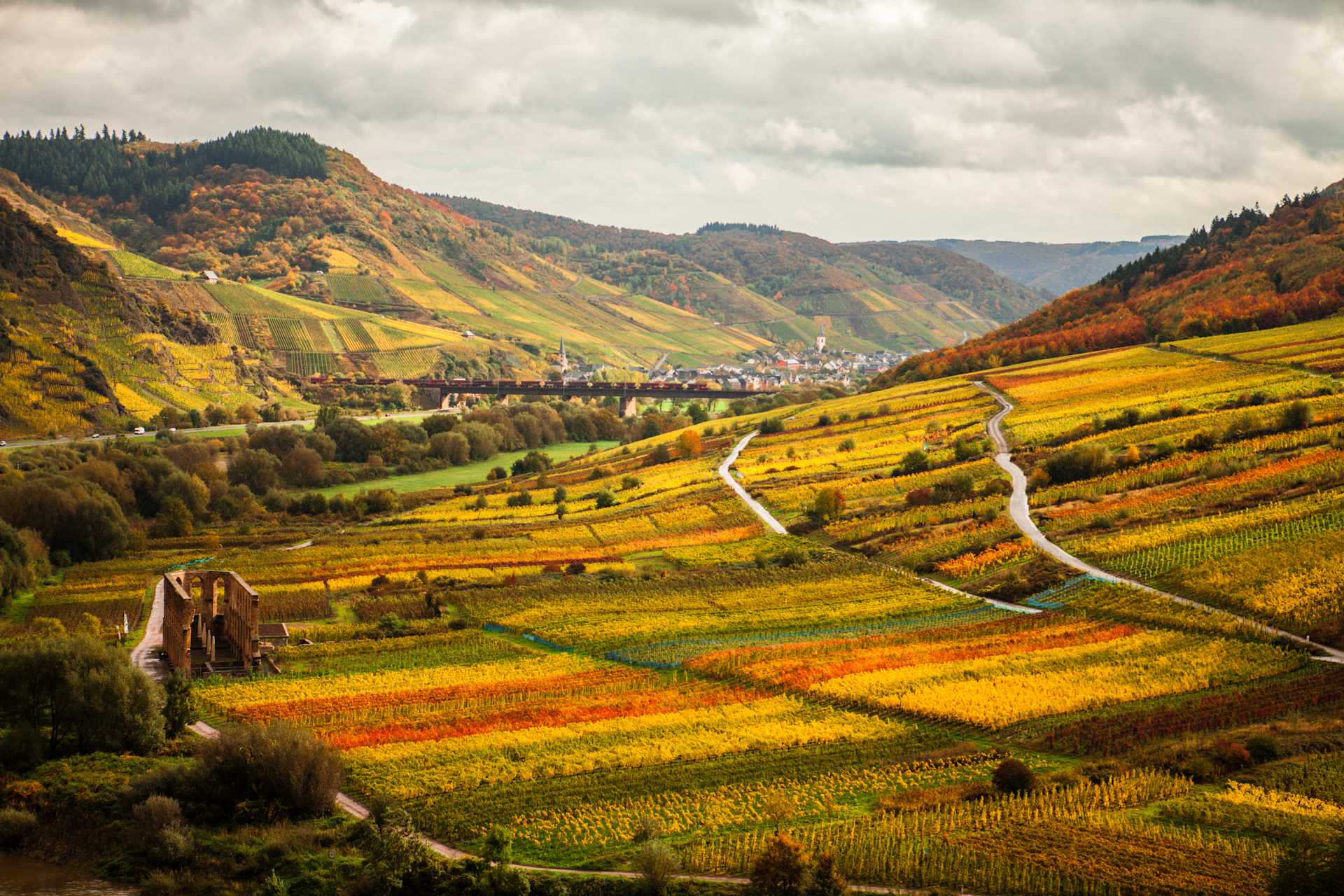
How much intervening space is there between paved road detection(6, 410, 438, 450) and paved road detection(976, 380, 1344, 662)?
8014cm

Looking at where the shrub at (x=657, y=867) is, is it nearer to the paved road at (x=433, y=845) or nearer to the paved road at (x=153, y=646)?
the paved road at (x=433, y=845)

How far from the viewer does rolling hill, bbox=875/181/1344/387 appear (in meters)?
134

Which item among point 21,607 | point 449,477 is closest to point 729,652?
point 21,607

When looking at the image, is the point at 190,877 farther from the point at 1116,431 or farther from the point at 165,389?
the point at 165,389

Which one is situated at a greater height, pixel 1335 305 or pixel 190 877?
pixel 1335 305

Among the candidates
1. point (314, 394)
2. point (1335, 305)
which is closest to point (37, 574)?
point (314, 394)

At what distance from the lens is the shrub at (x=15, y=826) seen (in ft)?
127

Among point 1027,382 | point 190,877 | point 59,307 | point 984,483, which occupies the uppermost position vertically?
point 59,307

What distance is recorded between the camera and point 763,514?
90.9 metres

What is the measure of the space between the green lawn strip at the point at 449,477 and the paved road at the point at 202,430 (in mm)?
15383

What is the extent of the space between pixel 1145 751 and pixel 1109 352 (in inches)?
4196

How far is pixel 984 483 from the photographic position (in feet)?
282

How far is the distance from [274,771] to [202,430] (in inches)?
4351

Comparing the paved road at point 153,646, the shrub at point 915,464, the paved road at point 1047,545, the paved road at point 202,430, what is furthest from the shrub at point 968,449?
the paved road at point 202,430
